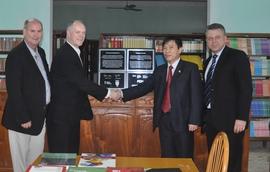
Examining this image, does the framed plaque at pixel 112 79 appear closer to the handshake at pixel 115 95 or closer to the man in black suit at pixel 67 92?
the handshake at pixel 115 95

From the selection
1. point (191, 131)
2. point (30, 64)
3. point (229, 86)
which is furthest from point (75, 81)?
point (229, 86)

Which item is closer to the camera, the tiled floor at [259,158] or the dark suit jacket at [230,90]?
the dark suit jacket at [230,90]

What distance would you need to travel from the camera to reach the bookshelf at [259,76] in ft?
20.6

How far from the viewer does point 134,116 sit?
416 centimetres

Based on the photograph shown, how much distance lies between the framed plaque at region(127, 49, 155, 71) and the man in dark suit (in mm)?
3498

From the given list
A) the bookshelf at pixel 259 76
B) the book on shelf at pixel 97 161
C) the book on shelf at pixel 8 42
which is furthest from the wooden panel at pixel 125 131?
the book on shelf at pixel 8 42

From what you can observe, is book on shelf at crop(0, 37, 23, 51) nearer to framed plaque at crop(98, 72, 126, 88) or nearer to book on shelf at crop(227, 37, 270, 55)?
framed plaque at crop(98, 72, 126, 88)

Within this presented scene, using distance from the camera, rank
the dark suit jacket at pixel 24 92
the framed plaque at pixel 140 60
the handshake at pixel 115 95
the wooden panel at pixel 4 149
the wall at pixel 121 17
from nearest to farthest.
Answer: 1. the dark suit jacket at pixel 24 92
2. the handshake at pixel 115 95
3. the wooden panel at pixel 4 149
4. the framed plaque at pixel 140 60
5. the wall at pixel 121 17

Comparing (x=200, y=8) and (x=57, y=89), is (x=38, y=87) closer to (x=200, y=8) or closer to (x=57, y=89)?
(x=57, y=89)

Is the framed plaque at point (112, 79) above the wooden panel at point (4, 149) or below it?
above

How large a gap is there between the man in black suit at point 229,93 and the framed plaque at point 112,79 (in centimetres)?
334

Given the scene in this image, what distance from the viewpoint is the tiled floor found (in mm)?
4884

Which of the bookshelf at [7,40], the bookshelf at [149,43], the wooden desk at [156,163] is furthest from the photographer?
the bookshelf at [149,43]

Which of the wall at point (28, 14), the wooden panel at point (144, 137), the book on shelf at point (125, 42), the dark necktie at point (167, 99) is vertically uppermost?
the wall at point (28, 14)
